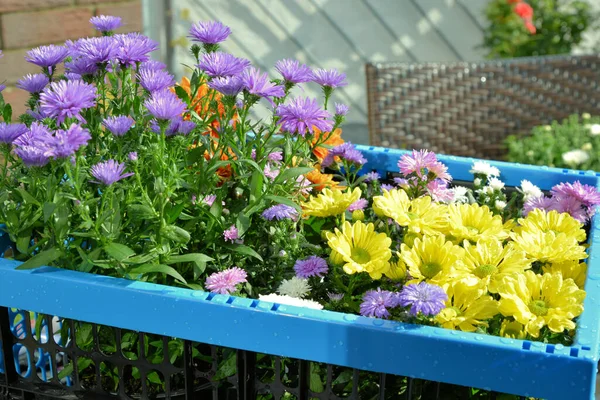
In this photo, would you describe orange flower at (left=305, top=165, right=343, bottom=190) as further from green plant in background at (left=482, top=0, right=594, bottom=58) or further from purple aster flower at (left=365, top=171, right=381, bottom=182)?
green plant in background at (left=482, top=0, right=594, bottom=58)

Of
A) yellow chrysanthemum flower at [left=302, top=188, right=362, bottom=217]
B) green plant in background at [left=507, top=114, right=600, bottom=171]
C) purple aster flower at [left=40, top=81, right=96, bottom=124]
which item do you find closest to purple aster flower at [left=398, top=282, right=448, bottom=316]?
A: yellow chrysanthemum flower at [left=302, top=188, right=362, bottom=217]

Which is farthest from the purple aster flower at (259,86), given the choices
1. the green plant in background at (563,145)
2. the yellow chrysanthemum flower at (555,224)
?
the green plant in background at (563,145)

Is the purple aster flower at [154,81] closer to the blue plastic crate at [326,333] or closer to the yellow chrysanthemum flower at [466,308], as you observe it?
the blue plastic crate at [326,333]

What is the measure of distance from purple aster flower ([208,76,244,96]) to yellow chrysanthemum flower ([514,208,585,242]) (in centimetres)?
35

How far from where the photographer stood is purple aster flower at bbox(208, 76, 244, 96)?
33.0 inches

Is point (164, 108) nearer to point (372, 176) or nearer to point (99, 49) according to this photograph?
point (99, 49)

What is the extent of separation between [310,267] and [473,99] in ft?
4.31

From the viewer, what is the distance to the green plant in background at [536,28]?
11.5ft

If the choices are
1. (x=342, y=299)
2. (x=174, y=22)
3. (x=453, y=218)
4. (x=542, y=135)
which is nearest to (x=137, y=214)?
(x=342, y=299)

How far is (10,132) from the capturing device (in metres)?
0.80

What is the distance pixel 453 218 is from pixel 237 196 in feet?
0.85

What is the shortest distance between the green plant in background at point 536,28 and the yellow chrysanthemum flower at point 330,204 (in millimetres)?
2734

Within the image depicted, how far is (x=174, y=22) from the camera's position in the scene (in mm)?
3457

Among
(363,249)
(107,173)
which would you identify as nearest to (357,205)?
(363,249)
